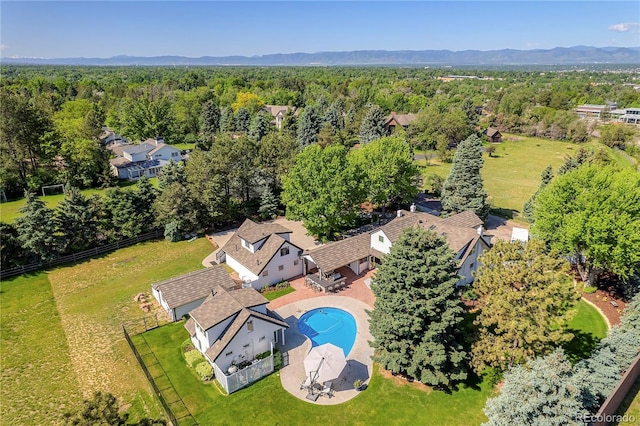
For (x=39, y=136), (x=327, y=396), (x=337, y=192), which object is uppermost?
(x=39, y=136)

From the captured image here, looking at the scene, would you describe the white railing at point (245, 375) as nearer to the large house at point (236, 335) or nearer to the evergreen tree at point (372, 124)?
the large house at point (236, 335)

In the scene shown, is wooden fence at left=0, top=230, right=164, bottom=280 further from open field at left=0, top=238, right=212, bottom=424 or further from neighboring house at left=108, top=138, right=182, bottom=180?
neighboring house at left=108, top=138, right=182, bottom=180

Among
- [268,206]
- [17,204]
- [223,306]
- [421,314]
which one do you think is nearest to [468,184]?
[268,206]

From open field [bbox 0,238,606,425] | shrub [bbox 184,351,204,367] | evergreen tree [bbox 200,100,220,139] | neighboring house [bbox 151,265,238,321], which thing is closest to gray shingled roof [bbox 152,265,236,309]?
neighboring house [bbox 151,265,238,321]

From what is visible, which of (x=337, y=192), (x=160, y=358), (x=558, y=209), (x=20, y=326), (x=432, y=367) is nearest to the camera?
(x=432, y=367)

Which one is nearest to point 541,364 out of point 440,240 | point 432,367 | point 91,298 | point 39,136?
point 432,367

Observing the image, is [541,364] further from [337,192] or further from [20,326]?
[20,326]

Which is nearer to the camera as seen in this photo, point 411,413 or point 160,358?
point 411,413
